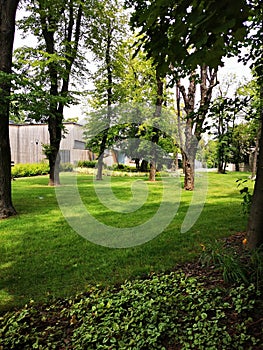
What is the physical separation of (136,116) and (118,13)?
5749 millimetres

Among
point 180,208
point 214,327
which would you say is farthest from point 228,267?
point 180,208

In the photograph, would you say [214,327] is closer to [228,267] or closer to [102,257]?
[228,267]

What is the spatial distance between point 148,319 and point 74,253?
208 centimetres

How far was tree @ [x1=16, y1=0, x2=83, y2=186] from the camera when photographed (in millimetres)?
10602

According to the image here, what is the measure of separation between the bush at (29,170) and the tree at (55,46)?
6.76 meters

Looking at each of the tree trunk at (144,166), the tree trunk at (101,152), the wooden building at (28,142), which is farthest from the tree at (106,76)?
the wooden building at (28,142)

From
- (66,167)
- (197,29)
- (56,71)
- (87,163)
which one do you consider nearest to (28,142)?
(87,163)

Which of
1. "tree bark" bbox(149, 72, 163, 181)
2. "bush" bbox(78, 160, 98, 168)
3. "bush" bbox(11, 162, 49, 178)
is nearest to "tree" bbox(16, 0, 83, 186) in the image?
"bush" bbox(78, 160, 98, 168)

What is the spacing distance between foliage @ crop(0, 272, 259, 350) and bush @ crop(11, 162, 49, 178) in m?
16.9

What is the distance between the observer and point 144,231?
5.05 metres

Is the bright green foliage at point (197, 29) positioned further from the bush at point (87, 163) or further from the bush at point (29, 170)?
the bush at point (29, 170)

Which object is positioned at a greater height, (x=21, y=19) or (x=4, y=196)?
(x=21, y=19)

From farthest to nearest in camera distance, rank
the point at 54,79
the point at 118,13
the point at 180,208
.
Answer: the point at 118,13 → the point at 54,79 → the point at 180,208

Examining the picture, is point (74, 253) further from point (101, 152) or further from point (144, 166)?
point (144, 166)
